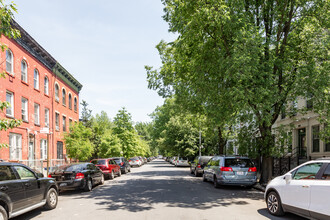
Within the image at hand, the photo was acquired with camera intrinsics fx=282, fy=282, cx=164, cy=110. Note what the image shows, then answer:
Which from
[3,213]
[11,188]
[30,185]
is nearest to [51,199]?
[30,185]

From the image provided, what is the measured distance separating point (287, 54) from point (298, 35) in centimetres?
134

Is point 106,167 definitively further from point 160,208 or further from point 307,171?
point 307,171

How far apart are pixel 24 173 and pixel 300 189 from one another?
746 centimetres

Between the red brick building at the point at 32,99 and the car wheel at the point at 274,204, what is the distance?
11109mm

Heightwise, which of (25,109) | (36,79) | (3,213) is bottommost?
(3,213)

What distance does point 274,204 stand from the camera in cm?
802

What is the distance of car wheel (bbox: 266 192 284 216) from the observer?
7.80 metres

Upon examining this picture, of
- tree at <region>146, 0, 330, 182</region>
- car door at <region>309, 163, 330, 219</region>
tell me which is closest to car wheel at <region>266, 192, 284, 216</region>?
car door at <region>309, 163, 330, 219</region>

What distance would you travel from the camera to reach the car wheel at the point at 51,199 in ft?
29.2

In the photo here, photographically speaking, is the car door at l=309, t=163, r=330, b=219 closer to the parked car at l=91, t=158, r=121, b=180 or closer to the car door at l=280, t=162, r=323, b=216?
the car door at l=280, t=162, r=323, b=216

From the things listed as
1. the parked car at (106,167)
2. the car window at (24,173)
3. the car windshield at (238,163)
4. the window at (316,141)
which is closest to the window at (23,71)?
the parked car at (106,167)

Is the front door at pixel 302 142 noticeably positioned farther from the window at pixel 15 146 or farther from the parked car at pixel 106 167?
the window at pixel 15 146

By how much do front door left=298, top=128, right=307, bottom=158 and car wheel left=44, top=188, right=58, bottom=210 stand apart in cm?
1804

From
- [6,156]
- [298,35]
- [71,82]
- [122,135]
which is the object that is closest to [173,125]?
[122,135]
